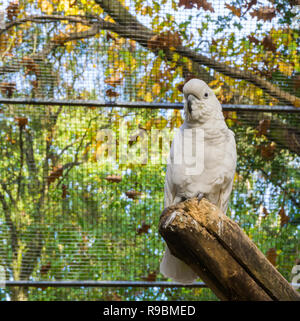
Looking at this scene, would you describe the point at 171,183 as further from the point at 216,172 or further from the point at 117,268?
the point at 117,268

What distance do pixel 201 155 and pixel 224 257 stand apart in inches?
18.8

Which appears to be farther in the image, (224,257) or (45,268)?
(45,268)

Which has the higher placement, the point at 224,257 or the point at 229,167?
the point at 229,167

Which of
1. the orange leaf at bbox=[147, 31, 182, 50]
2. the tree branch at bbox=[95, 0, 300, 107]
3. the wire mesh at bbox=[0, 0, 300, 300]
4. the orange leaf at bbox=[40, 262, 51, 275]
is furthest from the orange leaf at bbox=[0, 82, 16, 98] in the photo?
the orange leaf at bbox=[40, 262, 51, 275]

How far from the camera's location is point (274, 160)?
212cm

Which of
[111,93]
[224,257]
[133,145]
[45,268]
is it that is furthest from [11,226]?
[224,257]

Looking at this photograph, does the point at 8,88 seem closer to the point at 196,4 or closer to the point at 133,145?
the point at 133,145

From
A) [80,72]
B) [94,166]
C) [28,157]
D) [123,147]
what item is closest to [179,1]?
[80,72]

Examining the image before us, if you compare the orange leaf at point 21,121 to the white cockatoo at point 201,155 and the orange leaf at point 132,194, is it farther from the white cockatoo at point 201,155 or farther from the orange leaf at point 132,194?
the white cockatoo at point 201,155

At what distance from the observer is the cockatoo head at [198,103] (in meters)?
1.40

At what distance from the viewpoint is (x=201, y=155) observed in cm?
142

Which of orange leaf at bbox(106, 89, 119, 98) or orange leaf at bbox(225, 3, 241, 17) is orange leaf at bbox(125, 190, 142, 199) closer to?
orange leaf at bbox(106, 89, 119, 98)

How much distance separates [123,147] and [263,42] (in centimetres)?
102

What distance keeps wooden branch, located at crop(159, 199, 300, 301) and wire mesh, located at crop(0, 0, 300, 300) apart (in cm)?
101
